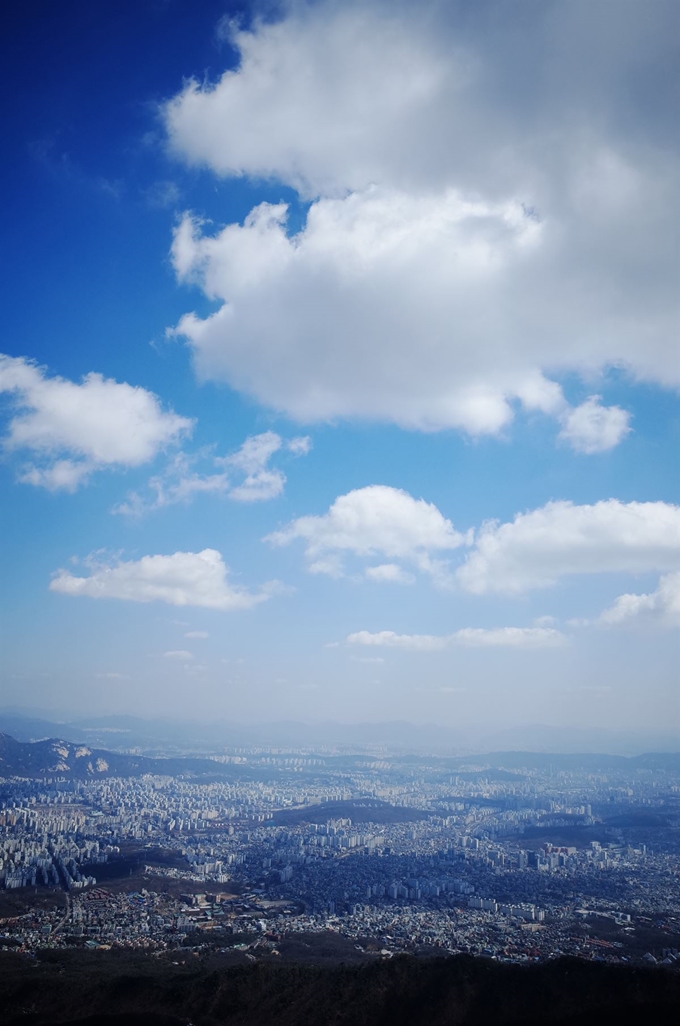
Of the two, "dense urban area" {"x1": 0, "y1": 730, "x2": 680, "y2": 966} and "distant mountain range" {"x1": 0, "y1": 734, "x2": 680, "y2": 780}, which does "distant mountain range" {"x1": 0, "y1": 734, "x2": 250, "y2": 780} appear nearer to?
"distant mountain range" {"x1": 0, "y1": 734, "x2": 680, "y2": 780}

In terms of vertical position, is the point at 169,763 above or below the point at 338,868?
below

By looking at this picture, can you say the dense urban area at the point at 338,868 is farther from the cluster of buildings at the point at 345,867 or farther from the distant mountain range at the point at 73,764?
the distant mountain range at the point at 73,764

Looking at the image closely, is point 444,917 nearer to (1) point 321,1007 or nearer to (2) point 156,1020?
(1) point 321,1007


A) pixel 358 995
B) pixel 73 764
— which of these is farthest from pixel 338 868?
pixel 73 764

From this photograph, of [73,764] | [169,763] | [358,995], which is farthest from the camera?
[169,763]

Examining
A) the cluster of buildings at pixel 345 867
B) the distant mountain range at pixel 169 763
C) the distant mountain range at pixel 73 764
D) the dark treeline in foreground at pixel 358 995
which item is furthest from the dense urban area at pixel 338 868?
the dark treeline in foreground at pixel 358 995

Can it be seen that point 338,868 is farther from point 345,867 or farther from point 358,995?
point 358,995

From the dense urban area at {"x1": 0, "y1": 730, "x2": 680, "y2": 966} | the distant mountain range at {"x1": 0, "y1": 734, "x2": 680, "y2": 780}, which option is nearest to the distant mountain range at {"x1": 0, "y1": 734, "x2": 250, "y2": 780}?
the distant mountain range at {"x1": 0, "y1": 734, "x2": 680, "y2": 780}
